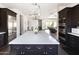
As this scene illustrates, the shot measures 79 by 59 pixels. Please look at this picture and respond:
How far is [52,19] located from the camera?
16.9 meters

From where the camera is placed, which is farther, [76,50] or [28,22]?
[28,22]

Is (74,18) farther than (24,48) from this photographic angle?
Yes

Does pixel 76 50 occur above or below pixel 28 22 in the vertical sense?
below

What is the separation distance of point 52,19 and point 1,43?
11.7 m

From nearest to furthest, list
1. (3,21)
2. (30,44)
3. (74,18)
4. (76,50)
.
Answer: (30,44) < (76,50) < (74,18) < (3,21)

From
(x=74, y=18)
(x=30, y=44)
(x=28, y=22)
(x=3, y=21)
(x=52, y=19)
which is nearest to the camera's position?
(x=30, y=44)

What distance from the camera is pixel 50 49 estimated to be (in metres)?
3.08

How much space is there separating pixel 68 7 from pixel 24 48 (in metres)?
3.97

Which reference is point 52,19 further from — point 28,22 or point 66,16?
point 66,16

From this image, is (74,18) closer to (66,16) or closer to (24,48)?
(66,16)
